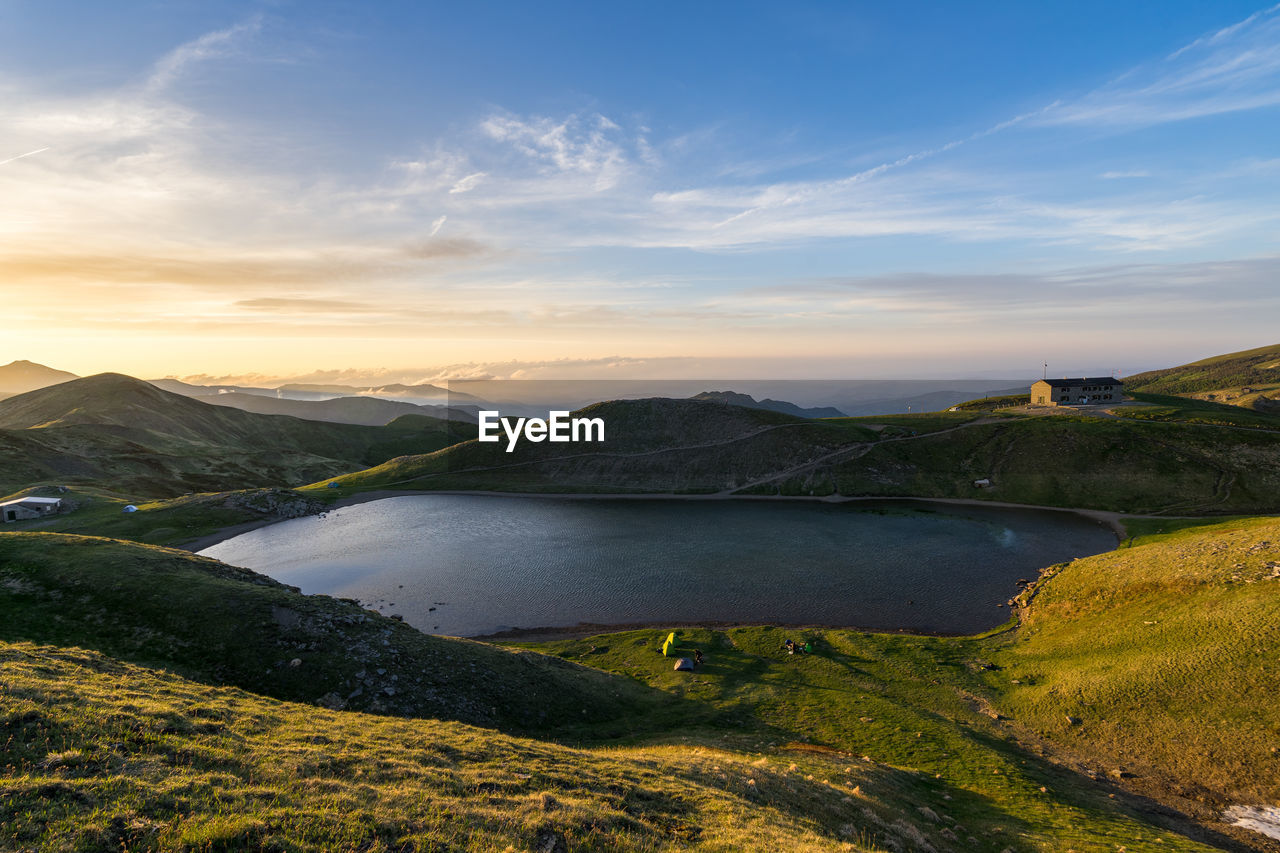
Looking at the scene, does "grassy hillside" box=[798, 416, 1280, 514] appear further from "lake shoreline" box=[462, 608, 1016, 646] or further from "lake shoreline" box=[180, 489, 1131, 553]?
"lake shoreline" box=[462, 608, 1016, 646]

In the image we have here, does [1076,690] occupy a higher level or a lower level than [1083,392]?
lower

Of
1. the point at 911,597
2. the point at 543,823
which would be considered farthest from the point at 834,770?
the point at 911,597

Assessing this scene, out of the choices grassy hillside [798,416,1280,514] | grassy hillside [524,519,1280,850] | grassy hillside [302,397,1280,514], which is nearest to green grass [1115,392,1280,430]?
grassy hillside [302,397,1280,514]

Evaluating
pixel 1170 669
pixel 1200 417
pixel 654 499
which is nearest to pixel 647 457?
pixel 654 499

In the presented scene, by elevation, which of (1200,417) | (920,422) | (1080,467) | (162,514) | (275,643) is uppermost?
(1200,417)

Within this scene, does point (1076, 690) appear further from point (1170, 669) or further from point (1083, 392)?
point (1083, 392)

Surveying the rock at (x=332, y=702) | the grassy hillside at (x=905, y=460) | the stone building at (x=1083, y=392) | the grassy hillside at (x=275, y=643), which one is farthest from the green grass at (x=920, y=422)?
the rock at (x=332, y=702)
